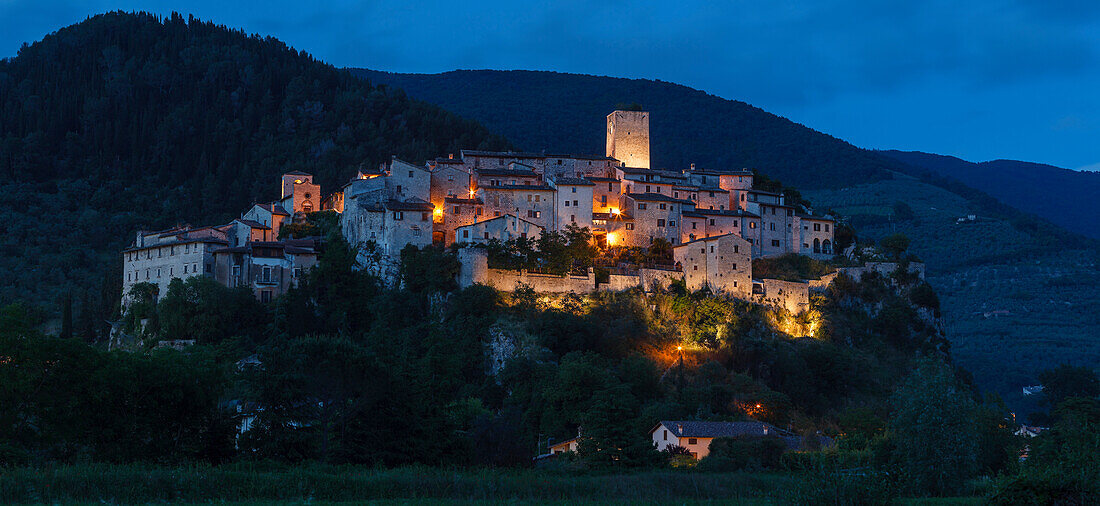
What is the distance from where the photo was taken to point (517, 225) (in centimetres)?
5912

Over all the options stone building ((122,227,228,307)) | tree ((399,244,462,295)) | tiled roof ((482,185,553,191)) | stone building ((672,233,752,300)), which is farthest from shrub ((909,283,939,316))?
stone building ((122,227,228,307))

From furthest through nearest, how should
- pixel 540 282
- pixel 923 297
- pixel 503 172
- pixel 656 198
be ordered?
1. pixel 503 172
2. pixel 656 198
3. pixel 923 297
4. pixel 540 282

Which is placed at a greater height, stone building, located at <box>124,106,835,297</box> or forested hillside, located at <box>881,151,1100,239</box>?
forested hillside, located at <box>881,151,1100,239</box>

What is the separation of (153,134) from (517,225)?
60.7 m

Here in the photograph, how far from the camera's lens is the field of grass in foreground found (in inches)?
909

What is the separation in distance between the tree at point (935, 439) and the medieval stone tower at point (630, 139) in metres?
46.9

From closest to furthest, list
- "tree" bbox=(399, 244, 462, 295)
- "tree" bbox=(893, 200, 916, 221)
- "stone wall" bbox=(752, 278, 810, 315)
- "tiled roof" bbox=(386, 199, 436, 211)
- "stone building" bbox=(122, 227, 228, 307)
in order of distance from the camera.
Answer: "tree" bbox=(399, 244, 462, 295), "tiled roof" bbox=(386, 199, 436, 211), "stone building" bbox=(122, 227, 228, 307), "stone wall" bbox=(752, 278, 810, 315), "tree" bbox=(893, 200, 916, 221)

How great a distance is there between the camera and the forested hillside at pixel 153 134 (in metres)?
83.9

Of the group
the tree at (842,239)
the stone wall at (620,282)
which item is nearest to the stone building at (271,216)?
the stone wall at (620,282)

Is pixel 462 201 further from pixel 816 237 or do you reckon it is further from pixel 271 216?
pixel 816 237

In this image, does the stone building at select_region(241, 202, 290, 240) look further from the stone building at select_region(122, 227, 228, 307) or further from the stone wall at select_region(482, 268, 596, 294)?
the stone wall at select_region(482, 268, 596, 294)

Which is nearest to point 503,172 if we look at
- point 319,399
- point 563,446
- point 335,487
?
point 563,446

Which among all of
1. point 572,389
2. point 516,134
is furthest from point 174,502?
point 516,134

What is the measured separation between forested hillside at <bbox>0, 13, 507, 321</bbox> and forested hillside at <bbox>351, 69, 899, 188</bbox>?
23529mm
